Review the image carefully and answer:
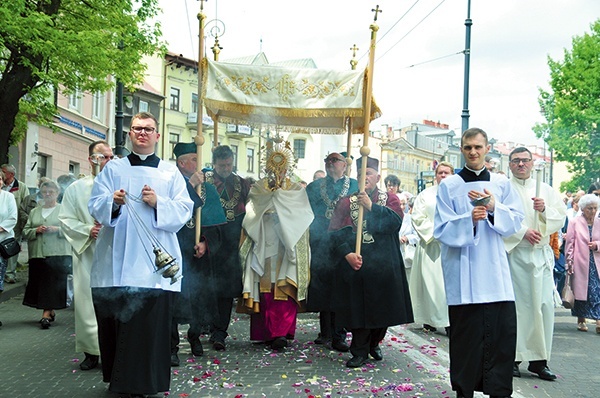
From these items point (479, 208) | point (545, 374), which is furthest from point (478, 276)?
point (545, 374)

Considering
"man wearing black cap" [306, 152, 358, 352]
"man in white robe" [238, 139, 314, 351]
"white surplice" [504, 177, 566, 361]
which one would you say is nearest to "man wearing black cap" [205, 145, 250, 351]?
"man in white robe" [238, 139, 314, 351]

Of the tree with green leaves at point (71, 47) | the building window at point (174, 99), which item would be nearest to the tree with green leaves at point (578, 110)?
the building window at point (174, 99)

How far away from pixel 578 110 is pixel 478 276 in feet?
111

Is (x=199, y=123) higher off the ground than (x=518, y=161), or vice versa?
A: (x=199, y=123)

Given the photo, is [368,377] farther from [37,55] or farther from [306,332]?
[37,55]

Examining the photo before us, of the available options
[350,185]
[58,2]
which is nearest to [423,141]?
[58,2]

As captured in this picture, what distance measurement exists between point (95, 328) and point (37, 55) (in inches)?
333

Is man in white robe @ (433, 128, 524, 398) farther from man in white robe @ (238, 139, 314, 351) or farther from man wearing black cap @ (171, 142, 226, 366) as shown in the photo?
man wearing black cap @ (171, 142, 226, 366)

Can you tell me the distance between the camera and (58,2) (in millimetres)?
14289

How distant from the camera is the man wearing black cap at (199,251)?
759 centimetres

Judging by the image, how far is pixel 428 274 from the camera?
9844 millimetres

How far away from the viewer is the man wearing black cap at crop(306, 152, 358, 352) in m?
8.09

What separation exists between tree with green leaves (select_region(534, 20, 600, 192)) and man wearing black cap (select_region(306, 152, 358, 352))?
3070cm

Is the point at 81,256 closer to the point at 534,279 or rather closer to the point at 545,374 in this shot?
the point at 534,279
